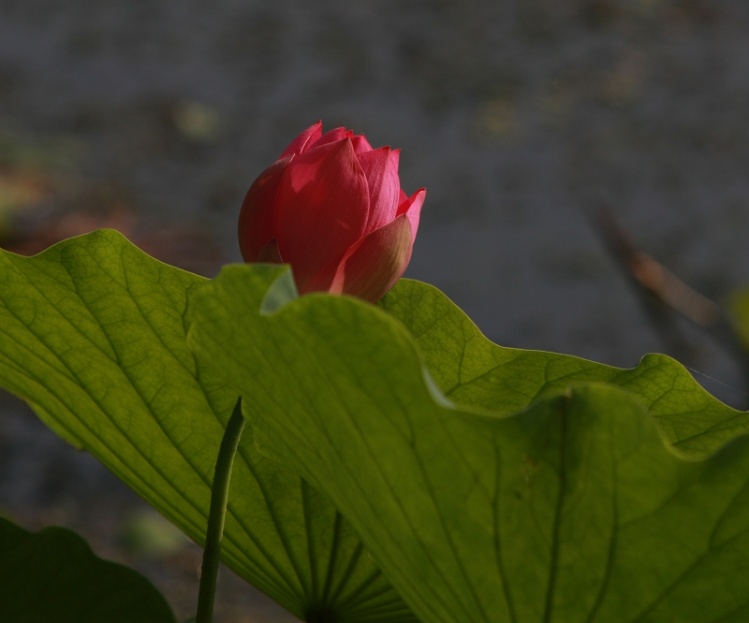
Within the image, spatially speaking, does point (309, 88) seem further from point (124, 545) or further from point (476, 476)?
point (476, 476)

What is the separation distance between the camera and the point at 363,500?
29cm

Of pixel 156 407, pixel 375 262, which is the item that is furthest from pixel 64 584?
pixel 375 262

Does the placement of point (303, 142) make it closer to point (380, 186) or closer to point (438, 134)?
point (380, 186)

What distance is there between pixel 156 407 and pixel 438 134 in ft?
9.06

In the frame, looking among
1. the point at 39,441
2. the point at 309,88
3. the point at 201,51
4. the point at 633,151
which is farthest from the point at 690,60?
the point at 39,441

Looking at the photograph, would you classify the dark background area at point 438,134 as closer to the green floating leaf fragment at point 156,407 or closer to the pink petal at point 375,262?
the green floating leaf fragment at point 156,407

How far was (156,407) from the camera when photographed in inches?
15.4

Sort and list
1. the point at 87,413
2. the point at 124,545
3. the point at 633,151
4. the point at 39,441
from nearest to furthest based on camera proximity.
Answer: the point at 87,413
the point at 124,545
the point at 39,441
the point at 633,151

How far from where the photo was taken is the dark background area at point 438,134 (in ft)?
8.30

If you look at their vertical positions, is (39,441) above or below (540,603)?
above

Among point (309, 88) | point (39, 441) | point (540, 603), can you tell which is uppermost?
point (309, 88)

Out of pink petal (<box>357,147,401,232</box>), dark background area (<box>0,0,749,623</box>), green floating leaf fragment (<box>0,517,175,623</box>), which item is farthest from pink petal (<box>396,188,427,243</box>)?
dark background area (<box>0,0,749,623</box>)

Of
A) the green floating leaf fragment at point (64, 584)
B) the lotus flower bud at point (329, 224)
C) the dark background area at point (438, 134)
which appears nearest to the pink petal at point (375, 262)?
the lotus flower bud at point (329, 224)

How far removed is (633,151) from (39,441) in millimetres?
1817
